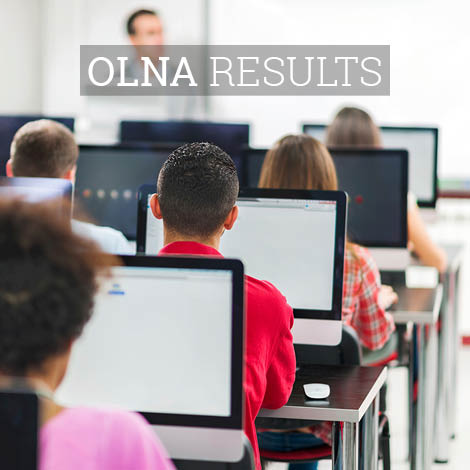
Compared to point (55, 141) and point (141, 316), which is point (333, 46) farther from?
point (141, 316)

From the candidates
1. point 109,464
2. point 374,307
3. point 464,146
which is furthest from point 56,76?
point 109,464

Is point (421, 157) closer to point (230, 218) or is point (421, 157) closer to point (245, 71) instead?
point (245, 71)

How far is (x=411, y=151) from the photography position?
411cm

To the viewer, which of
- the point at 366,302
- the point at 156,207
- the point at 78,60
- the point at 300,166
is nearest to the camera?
the point at 156,207

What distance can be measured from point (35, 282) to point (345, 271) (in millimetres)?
1721

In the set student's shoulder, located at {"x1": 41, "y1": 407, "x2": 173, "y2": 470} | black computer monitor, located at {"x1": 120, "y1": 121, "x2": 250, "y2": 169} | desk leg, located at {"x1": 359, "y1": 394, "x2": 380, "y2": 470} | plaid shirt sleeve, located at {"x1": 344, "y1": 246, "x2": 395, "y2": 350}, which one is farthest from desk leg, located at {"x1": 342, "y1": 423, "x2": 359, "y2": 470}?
black computer monitor, located at {"x1": 120, "y1": 121, "x2": 250, "y2": 169}

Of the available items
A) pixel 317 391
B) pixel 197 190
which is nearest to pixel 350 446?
pixel 317 391

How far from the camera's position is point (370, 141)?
362cm

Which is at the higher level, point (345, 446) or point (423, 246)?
point (423, 246)

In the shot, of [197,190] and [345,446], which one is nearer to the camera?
[197,190]

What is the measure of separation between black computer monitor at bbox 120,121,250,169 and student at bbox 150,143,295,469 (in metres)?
1.79

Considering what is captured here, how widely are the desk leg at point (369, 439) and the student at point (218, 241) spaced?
343 mm

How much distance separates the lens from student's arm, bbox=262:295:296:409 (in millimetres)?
1722

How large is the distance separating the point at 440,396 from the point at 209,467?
2229 mm
